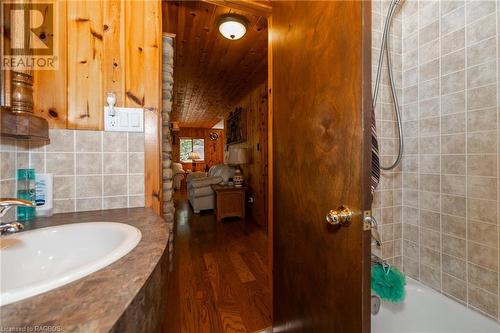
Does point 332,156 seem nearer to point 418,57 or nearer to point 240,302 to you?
point 418,57

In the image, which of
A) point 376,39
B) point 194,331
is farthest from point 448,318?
point 376,39

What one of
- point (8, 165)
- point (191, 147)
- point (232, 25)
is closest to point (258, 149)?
point (232, 25)

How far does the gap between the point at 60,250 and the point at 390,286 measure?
4.98 feet

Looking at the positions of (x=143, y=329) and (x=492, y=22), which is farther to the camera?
(x=492, y=22)

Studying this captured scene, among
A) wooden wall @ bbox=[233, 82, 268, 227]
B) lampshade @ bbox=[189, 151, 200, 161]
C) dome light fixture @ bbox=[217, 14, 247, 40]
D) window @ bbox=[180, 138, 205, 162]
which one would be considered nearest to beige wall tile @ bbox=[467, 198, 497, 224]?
dome light fixture @ bbox=[217, 14, 247, 40]

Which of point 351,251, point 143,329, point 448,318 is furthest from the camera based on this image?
point 448,318

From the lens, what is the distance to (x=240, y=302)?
66.3 inches

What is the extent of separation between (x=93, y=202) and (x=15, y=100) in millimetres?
494

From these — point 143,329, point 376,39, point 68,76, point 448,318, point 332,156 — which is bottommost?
point 448,318

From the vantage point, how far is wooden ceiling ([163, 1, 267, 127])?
1.92 metres

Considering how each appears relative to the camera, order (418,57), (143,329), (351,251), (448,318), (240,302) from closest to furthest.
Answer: (143,329) → (351,251) → (448,318) → (418,57) → (240,302)

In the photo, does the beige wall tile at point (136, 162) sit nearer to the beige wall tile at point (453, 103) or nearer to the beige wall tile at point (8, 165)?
the beige wall tile at point (8, 165)

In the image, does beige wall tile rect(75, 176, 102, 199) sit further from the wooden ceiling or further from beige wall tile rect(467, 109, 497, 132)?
beige wall tile rect(467, 109, 497, 132)

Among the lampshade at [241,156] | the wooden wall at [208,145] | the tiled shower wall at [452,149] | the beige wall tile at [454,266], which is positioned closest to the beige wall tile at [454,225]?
the tiled shower wall at [452,149]
